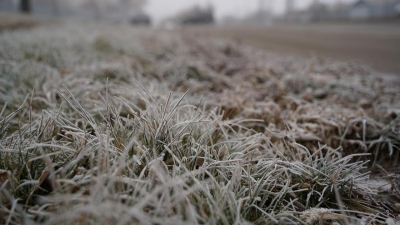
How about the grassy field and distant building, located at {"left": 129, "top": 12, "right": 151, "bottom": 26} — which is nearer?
the grassy field

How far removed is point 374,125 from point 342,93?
0.75 meters

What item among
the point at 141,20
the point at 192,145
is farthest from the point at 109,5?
the point at 192,145

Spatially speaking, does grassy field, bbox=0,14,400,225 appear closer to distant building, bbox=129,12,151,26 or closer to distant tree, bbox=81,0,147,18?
distant building, bbox=129,12,151,26

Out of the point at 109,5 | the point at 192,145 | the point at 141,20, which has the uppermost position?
the point at 109,5

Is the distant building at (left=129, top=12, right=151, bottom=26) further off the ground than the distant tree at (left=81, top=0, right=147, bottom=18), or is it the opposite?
the distant tree at (left=81, top=0, right=147, bottom=18)

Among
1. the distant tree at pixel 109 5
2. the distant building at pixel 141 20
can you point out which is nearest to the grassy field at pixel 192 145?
the distant building at pixel 141 20

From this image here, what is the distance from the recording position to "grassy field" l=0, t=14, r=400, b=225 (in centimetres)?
80

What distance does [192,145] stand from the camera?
1176 mm

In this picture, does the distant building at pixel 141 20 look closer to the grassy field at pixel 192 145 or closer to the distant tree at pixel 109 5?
the distant tree at pixel 109 5

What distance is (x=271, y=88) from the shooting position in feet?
8.07

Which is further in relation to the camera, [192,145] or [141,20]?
[141,20]

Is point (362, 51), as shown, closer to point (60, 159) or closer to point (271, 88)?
point (271, 88)

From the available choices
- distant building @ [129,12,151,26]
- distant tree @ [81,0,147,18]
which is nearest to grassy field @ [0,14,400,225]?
distant building @ [129,12,151,26]

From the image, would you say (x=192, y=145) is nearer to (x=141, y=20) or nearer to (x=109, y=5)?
(x=141, y=20)
